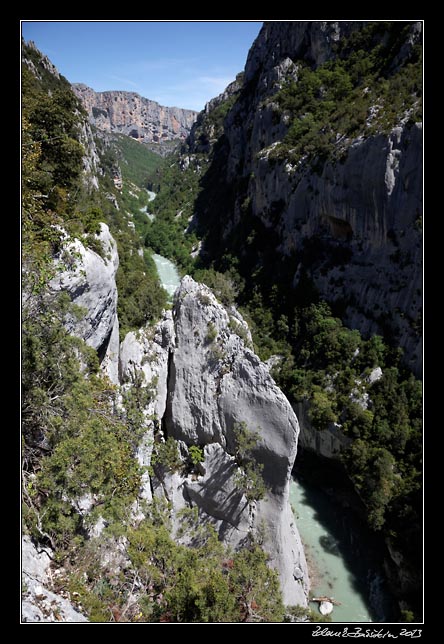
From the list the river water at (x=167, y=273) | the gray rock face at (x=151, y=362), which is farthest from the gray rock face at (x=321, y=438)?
the river water at (x=167, y=273)

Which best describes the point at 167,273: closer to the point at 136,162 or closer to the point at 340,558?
the point at 340,558

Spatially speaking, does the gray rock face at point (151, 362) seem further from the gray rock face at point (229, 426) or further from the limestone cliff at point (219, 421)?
the gray rock face at point (229, 426)

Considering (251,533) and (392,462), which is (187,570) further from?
(392,462)

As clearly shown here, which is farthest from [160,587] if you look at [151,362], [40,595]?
[151,362]

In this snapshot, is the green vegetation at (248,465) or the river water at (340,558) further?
the river water at (340,558)

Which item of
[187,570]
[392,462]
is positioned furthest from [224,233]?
[187,570]

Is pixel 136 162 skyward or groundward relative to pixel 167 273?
skyward

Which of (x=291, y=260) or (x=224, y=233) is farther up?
(x=224, y=233)

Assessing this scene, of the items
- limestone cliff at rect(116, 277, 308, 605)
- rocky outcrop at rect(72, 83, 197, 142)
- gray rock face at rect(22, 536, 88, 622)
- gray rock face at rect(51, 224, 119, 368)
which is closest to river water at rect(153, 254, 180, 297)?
limestone cliff at rect(116, 277, 308, 605)
